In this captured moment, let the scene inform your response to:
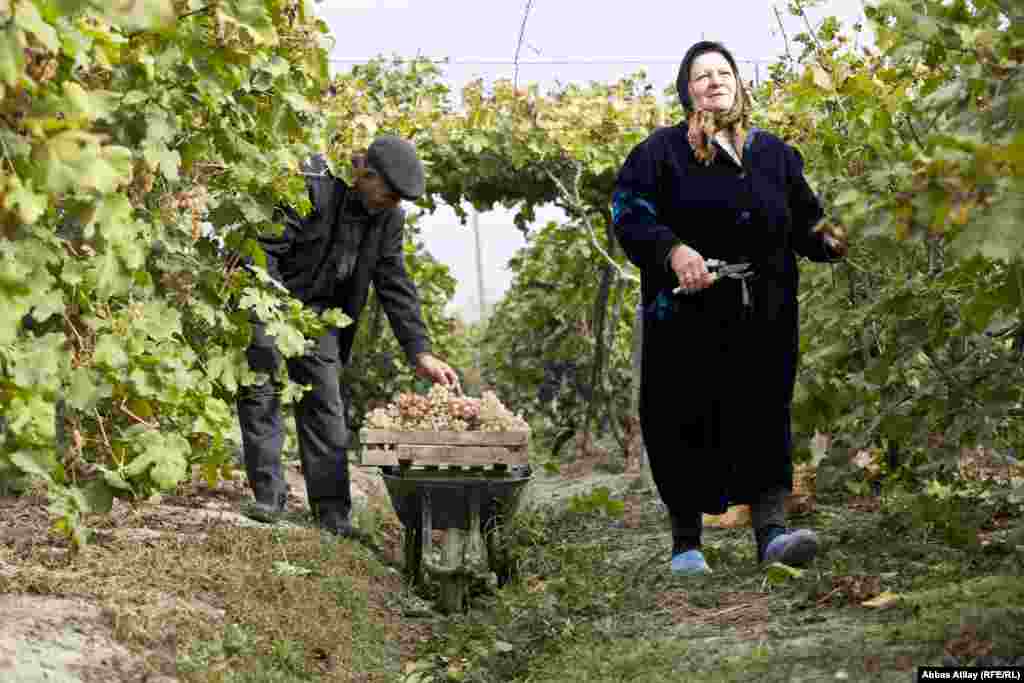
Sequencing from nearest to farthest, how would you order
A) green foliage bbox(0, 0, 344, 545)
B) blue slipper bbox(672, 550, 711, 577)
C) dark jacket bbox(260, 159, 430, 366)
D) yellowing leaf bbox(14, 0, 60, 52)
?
yellowing leaf bbox(14, 0, 60, 52) → green foliage bbox(0, 0, 344, 545) → blue slipper bbox(672, 550, 711, 577) → dark jacket bbox(260, 159, 430, 366)

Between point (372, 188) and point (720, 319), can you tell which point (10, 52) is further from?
point (372, 188)

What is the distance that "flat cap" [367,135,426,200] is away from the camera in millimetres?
5988

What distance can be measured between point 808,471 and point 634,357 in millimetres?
1251

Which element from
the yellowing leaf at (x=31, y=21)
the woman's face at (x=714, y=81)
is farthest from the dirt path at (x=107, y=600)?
the woman's face at (x=714, y=81)

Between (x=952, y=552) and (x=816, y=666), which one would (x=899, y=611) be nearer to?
(x=816, y=666)

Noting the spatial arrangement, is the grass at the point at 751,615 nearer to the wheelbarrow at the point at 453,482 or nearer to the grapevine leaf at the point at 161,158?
the wheelbarrow at the point at 453,482

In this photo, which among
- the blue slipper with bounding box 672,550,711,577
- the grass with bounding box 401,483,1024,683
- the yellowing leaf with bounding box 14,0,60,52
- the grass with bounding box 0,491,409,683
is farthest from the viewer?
the blue slipper with bounding box 672,550,711,577

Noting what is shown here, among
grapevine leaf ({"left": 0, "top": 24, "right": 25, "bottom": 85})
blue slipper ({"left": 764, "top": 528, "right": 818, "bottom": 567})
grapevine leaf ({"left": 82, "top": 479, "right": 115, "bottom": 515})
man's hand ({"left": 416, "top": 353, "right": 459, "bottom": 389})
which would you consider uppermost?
grapevine leaf ({"left": 0, "top": 24, "right": 25, "bottom": 85})

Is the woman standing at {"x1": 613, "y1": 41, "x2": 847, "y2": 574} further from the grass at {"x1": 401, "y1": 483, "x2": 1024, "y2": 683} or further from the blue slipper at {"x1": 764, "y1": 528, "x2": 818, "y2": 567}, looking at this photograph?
the grass at {"x1": 401, "y1": 483, "x2": 1024, "y2": 683}

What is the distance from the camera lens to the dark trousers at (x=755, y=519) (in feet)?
15.9

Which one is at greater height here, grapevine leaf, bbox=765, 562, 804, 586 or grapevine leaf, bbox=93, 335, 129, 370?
grapevine leaf, bbox=93, 335, 129, 370

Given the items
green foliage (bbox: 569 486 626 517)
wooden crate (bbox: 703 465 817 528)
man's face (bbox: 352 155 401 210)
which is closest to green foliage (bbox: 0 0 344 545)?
man's face (bbox: 352 155 401 210)

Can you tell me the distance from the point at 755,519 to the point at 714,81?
155 centimetres

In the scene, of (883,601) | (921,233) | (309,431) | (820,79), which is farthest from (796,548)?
(309,431)
